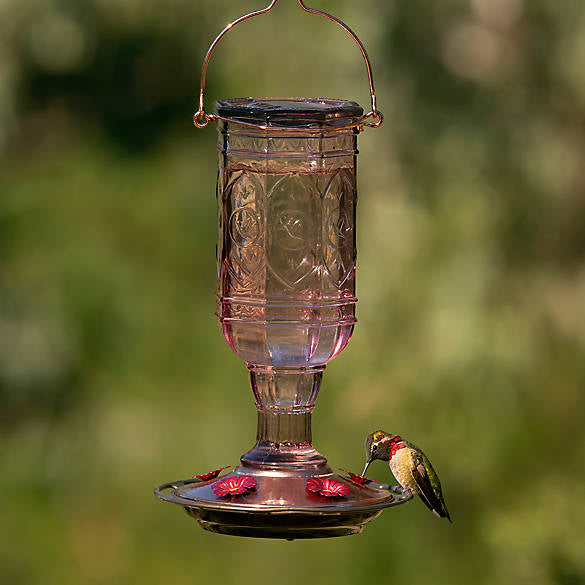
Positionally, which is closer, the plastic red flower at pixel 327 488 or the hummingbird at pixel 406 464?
the plastic red flower at pixel 327 488

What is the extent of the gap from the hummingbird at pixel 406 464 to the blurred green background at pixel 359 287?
5.09 m

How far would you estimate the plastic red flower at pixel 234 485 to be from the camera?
9.51 ft

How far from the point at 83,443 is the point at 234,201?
23.9 feet

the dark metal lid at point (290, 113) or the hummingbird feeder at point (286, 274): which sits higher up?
the dark metal lid at point (290, 113)

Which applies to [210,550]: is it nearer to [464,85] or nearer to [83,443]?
[83,443]

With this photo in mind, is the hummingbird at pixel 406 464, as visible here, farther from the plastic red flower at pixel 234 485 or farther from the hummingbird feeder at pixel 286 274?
the plastic red flower at pixel 234 485

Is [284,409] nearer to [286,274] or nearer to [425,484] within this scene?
[286,274]

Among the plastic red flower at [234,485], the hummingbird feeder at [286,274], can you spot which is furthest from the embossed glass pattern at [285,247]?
the plastic red flower at [234,485]

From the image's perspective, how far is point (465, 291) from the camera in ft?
28.3

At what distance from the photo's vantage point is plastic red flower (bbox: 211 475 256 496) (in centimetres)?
290

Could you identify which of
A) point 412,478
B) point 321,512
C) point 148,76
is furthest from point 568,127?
point 321,512

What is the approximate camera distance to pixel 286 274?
9.93 feet

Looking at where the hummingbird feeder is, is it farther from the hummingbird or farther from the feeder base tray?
the hummingbird

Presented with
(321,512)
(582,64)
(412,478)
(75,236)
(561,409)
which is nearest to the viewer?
(321,512)
